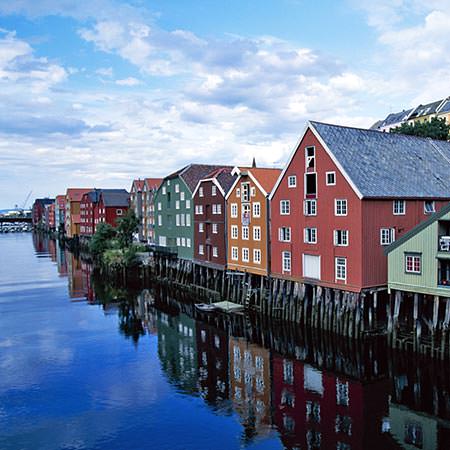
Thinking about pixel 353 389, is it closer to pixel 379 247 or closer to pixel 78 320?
pixel 379 247

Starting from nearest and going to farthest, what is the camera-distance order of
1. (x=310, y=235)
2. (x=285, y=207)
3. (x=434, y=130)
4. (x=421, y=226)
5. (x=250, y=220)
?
(x=421, y=226) < (x=310, y=235) < (x=285, y=207) < (x=250, y=220) < (x=434, y=130)

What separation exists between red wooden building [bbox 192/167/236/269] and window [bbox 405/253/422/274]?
67.1ft

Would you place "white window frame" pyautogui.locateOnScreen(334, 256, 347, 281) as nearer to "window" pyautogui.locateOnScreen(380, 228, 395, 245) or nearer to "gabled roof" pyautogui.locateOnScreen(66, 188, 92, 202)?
"window" pyautogui.locateOnScreen(380, 228, 395, 245)

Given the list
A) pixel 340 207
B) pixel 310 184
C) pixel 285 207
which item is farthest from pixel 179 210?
pixel 340 207

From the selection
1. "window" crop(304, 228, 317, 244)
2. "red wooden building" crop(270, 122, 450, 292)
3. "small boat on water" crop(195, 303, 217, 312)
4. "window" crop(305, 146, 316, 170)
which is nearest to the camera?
"red wooden building" crop(270, 122, 450, 292)

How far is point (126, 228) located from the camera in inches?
2516

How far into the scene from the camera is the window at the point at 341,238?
94.4 feet

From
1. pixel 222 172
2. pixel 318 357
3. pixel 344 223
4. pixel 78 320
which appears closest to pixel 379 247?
pixel 344 223

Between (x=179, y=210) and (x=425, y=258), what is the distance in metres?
34.4

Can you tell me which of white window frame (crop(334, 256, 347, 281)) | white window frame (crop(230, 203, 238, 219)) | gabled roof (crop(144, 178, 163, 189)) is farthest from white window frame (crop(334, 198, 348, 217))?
gabled roof (crop(144, 178, 163, 189))

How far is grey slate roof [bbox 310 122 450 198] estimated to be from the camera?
28.9 m

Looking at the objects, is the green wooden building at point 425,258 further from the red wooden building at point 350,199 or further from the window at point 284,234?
the window at point 284,234

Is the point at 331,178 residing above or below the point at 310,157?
below

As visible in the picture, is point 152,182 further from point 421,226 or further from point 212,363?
point 421,226
